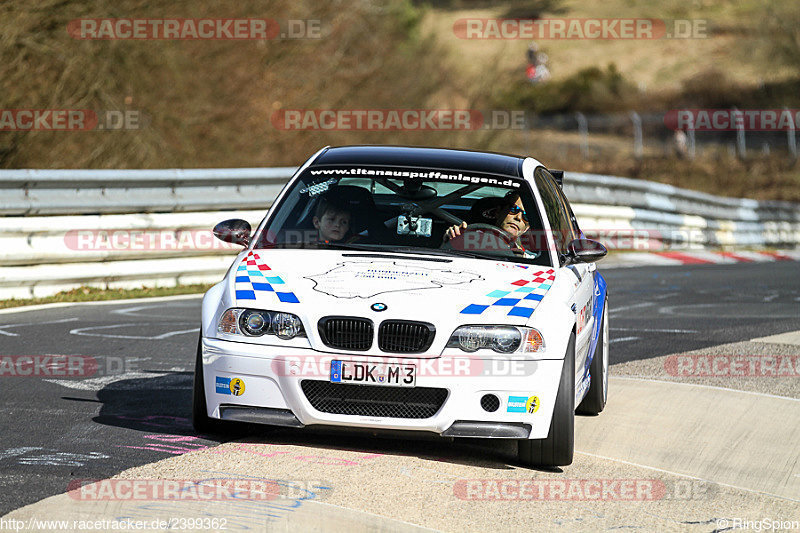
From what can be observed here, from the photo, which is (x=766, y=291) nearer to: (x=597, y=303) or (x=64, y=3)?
(x=597, y=303)

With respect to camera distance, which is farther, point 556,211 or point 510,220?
point 556,211

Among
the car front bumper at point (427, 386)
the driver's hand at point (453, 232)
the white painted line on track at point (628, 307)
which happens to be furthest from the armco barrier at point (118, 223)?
the car front bumper at point (427, 386)

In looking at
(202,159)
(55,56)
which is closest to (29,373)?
(55,56)

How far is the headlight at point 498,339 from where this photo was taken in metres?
5.96

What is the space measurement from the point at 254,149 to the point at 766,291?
1056cm

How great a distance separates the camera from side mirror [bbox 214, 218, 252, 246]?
23.7ft

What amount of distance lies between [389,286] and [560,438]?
113cm

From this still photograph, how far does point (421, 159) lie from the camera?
297 inches

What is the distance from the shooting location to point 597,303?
7840 millimetres

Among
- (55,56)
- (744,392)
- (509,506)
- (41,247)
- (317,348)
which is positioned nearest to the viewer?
(509,506)

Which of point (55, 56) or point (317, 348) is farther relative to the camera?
point (55, 56)

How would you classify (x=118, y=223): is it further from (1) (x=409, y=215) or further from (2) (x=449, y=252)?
(2) (x=449, y=252)

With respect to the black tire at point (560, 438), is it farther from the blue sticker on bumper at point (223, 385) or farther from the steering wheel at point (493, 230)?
the blue sticker on bumper at point (223, 385)

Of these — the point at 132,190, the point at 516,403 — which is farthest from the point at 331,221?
the point at 132,190
